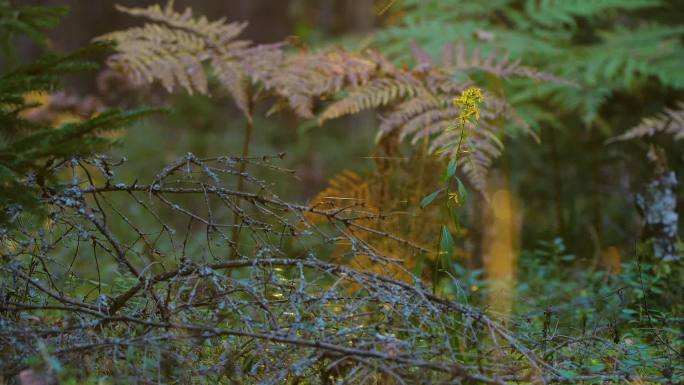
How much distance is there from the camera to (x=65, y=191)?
2.40 meters

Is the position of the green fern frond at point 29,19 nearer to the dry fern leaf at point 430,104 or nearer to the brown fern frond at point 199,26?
the brown fern frond at point 199,26

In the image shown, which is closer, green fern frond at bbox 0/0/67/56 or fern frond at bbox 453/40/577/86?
green fern frond at bbox 0/0/67/56

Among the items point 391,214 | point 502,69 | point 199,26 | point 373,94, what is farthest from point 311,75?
point 391,214

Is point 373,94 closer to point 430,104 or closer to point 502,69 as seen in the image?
point 430,104

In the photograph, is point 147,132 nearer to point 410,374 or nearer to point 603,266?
point 603,266

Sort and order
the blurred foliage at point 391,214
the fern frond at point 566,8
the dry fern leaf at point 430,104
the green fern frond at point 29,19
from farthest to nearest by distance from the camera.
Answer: the fern frond at point 566,8, the dry fern leaf at point 430,104, the green fern frond at point 29,19, the blurred foliage at point 391,214

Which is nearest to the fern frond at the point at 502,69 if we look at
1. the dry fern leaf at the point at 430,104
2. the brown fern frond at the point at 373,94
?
the dry fern leaf at the point at 430,104

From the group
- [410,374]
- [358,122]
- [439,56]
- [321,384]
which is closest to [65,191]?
[321,384]

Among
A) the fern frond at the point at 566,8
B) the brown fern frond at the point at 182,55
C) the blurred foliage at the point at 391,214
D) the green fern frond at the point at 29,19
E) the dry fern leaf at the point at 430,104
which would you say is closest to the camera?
the blurred foliage at the point at 391,214

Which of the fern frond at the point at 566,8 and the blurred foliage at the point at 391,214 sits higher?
the fern frond at the point at 566,8

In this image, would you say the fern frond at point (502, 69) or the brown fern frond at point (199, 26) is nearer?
the fern frond at point (502, 69)

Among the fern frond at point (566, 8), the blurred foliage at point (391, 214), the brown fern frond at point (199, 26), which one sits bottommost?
the blurred foliage at point (391, 214)

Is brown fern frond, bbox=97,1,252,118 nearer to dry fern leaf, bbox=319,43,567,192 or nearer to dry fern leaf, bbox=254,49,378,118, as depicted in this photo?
dry fern leaf, bbox=254,49,378,118

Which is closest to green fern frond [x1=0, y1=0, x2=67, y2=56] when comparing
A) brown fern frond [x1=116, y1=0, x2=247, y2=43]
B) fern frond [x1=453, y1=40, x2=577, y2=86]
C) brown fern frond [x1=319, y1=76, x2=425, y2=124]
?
brown fern frond [x1=116, y1=0, x2=247, y2=43]
